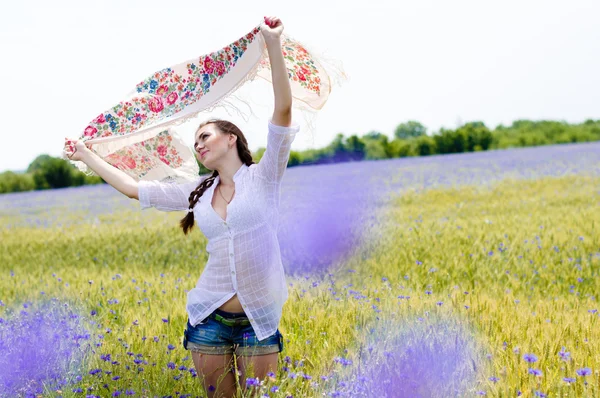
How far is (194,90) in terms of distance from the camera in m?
3.21

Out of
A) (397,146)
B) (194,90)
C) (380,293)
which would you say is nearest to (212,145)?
(194,90)

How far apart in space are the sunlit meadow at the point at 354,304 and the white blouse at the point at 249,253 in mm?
377

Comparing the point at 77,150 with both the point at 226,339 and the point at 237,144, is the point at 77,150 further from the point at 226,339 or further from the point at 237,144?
the point at 226,339

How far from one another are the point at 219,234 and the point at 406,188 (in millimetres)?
11426

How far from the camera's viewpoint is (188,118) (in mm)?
3180

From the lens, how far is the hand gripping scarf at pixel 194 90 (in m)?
3.10

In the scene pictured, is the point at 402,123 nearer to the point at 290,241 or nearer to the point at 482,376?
the point at 290,241

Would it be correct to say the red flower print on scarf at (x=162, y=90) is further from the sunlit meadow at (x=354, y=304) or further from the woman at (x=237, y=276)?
the sunlit meadow at (x=354, y=304)

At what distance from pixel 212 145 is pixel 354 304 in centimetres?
179

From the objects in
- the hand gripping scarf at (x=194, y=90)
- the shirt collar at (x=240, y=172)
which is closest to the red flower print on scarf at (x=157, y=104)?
the hand gripping scarf at (x=194, y=90)

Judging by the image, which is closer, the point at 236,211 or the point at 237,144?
the point at 236,211

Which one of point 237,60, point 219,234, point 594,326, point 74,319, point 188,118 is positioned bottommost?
point 594,326

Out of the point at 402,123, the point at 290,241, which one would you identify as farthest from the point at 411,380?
the point at 402,123

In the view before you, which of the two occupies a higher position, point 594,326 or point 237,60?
point 237,60
